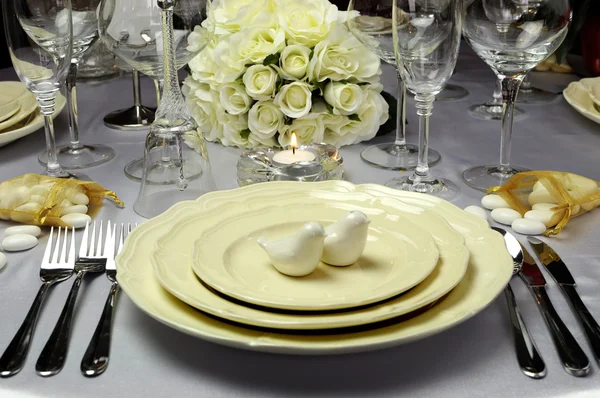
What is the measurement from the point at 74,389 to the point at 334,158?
1.84 feet

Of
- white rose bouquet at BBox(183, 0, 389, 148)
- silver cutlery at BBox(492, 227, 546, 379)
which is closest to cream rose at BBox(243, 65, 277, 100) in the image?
white rose bouquet at BBox(183, 0, 389, 148)

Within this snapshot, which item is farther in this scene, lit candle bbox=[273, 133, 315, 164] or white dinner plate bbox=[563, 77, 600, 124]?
white dinner plate bbox=[563, 77, 600, 124]

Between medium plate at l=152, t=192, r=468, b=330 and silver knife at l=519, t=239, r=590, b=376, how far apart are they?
0.09 metres

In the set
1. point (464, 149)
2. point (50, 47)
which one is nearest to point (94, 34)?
point (50, 47)

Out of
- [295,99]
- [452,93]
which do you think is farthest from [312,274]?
[452,93]

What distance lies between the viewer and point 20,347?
622 mm

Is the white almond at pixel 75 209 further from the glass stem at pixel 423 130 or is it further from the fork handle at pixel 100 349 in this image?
the glass stem at pixel 423 130

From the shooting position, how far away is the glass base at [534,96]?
1.48 metres

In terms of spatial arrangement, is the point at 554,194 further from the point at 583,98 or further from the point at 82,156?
the point at 82,156

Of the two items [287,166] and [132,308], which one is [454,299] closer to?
[132,308]

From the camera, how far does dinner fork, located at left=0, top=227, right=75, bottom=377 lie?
0.60m

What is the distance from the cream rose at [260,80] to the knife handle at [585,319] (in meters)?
0.58

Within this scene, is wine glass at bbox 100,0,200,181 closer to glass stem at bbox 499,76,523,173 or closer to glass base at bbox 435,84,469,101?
glass stem at bbox 499,76,523,173

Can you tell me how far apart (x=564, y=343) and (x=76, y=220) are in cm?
59
